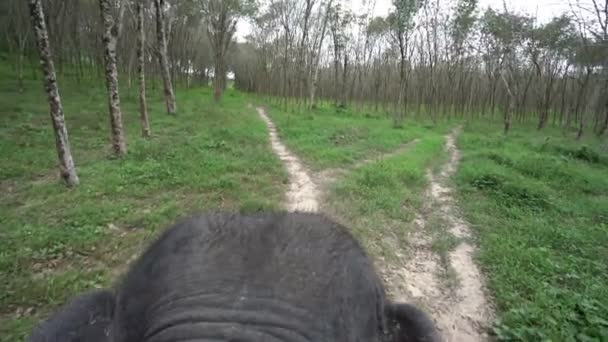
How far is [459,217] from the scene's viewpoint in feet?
19.2

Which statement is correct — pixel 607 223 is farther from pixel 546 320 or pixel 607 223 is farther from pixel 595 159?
pixel 595 159

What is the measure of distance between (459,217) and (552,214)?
6.74ft

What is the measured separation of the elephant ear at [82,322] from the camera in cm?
74

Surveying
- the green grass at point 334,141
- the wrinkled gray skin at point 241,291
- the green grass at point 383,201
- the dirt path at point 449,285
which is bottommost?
the dirt path at point 449,285

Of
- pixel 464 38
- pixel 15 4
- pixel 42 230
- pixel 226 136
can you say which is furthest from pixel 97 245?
pixel 464 38

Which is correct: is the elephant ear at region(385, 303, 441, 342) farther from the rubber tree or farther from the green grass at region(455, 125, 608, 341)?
the rubber tree

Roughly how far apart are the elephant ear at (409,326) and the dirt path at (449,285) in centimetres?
255

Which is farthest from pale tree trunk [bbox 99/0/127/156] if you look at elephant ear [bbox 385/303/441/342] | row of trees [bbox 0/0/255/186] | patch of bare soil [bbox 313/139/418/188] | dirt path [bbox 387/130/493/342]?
elephant ear [bbox 385/303/441/342]

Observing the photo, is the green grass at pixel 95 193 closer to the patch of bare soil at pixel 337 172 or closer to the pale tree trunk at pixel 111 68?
the pale tree trunk at pixel 111 68

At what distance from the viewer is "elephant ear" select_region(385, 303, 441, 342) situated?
2.94 ft

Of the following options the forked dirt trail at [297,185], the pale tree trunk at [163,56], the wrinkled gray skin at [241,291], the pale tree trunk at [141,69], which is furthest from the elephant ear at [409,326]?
the pale tree trunk at [163,56]

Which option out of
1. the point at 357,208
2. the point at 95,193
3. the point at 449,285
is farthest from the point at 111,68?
the point at 449,285

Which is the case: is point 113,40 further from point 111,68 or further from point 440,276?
point 440,276

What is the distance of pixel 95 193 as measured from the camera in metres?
5.28
